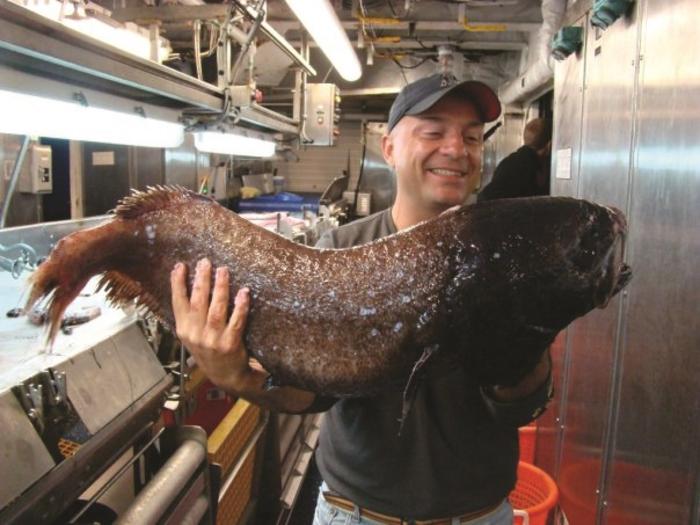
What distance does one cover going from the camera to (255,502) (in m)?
2.88

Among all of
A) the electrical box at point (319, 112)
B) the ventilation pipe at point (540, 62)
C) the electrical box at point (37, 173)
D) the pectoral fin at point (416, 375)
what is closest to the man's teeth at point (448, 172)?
the pectoral fin at point (416, 375)

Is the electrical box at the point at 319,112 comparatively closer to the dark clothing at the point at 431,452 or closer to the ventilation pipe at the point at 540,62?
the ventilation pipe at the point at 540,62

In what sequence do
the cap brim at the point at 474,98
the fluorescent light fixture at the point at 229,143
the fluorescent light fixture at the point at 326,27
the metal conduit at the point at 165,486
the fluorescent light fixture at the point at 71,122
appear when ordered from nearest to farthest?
the cap brim at the point at 474,98 → the metal conduit at the point at 165,486 → the fluorescent light fixture at the point at 71,122 → the fluorescent light fixture at the point at 326,27 → the fluorescent light fixture at the point at 229,143

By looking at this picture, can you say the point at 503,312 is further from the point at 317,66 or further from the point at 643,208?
the point at 317,66

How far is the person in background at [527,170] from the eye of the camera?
12.7 ft

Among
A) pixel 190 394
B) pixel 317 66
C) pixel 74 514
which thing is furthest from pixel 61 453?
pixel 317 66

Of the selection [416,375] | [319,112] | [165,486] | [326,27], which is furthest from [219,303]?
[319,112]

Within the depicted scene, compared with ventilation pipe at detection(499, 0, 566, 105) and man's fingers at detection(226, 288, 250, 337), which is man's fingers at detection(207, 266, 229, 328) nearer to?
man's fingers at detection(226, 288, 250, 337)

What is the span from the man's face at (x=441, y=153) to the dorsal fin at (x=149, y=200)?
488 mm

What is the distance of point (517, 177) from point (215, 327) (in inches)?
127

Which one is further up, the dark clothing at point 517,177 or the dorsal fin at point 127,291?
the dark clothing at point 517,177

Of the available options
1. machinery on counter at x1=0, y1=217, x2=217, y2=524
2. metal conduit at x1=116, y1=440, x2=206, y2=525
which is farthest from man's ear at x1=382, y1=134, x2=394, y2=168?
metal conduit at x1=116, y1=440, x2=206, y2=525

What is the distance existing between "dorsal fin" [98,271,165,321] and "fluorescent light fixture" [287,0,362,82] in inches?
72.2

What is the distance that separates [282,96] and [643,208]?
4724mm
